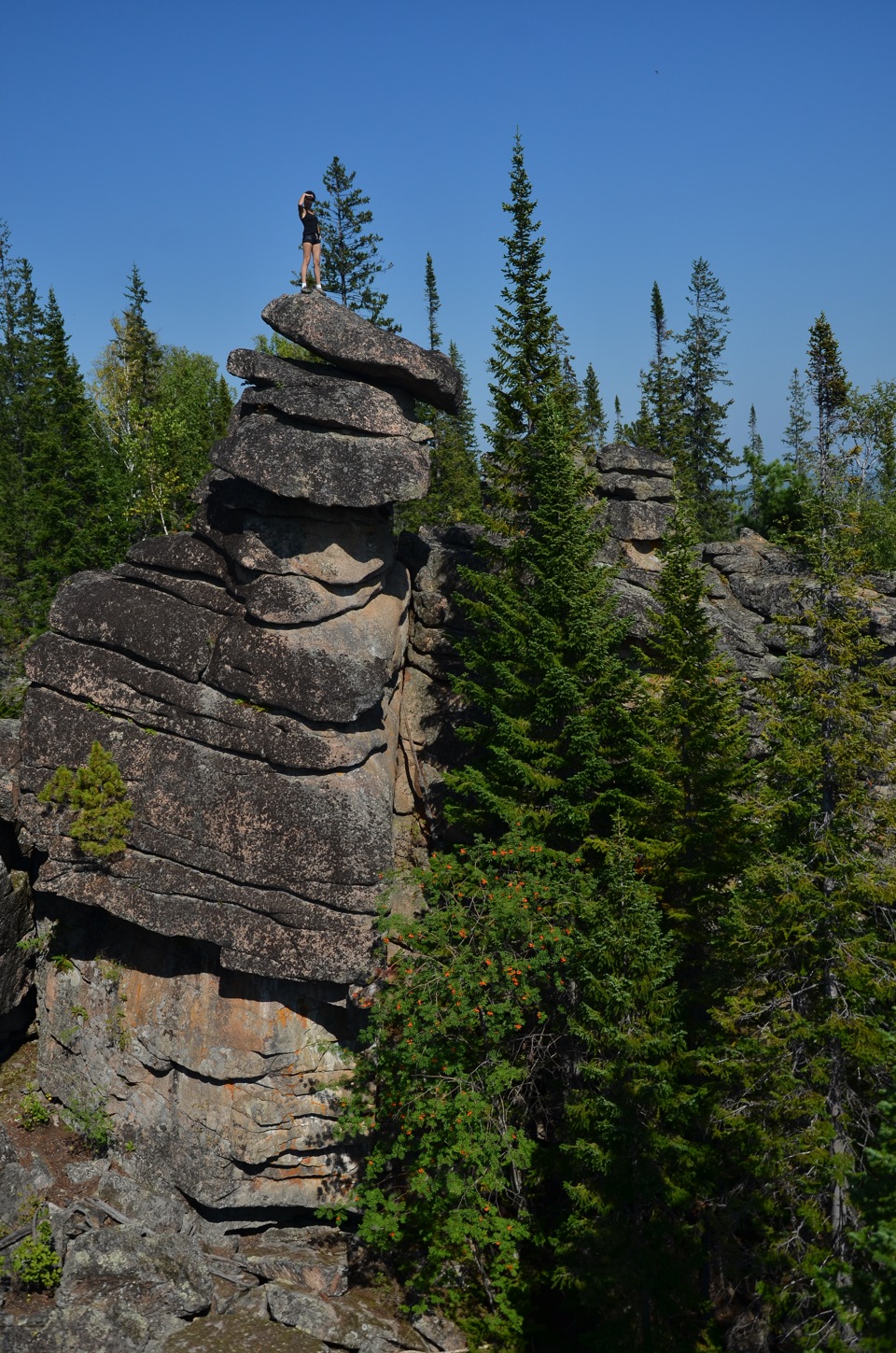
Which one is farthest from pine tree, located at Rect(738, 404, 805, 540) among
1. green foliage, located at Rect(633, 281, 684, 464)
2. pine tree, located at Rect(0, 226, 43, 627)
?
pine tree, located at Rect(0, 226, 43, 627)

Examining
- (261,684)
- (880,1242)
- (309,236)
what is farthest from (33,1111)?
(309,236)

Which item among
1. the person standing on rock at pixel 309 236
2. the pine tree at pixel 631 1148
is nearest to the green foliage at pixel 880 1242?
the pine tree at pixel 631 1148

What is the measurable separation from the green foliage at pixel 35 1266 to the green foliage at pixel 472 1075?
258 inches

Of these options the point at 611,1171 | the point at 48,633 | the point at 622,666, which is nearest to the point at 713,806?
the point at 622,666

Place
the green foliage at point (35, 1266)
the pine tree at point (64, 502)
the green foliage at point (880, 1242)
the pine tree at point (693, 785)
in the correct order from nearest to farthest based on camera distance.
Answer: the green foliage at point (880, 1242)
the green foliage at point (35, 1266)
the pine tree at point (693, 785)
the pine tree at point (64, 502)

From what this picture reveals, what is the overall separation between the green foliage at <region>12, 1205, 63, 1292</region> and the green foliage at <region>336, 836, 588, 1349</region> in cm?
657

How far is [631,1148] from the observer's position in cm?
1869

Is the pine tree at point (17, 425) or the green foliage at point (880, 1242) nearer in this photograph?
the green foliage at point (880, 1242)

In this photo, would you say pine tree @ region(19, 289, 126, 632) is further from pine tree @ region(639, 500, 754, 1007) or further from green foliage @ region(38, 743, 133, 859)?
pine tree @ region(639, 500, 754, 1007)

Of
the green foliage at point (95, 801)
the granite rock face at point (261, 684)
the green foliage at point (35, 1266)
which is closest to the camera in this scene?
the green foliage at point (35, 1266)

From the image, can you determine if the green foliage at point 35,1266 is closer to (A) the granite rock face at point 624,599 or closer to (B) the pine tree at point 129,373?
(A) the granite rock face at point 624,599

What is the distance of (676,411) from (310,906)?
112 feet

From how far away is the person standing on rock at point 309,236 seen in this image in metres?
24.3

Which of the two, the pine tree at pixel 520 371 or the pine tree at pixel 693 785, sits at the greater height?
the pine tree at pixel 520 371
